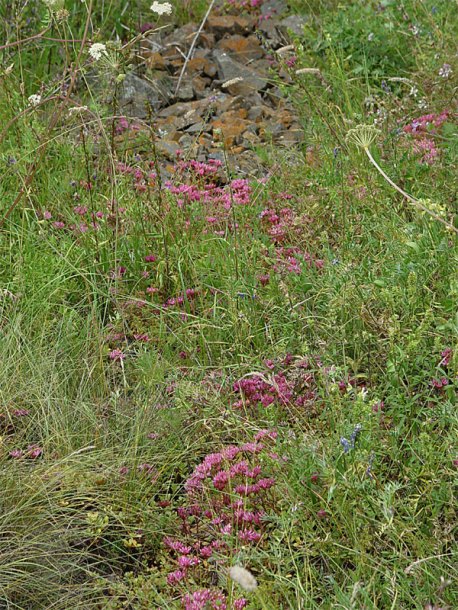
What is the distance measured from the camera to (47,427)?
3297mm

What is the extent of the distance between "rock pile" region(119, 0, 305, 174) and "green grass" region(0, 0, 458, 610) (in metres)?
0.47

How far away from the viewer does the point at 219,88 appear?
6398mm

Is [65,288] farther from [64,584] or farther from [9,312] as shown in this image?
[64,584]

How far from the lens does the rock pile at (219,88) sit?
18.5 ft

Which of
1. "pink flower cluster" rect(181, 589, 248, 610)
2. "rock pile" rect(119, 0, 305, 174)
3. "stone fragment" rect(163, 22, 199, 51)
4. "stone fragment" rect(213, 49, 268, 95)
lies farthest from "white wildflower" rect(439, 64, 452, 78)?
"pink flower cluster" rect(181, 589, 248, 610)

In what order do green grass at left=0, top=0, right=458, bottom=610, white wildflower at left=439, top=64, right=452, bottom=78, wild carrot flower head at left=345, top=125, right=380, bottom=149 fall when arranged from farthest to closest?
white wildflower at left=439, top=64, right=452, bottom=78 < wild carrot flower head at left=345, top=125, right=380, bottom=149 < green grass at left=0, top=0, right=458, bottom=610

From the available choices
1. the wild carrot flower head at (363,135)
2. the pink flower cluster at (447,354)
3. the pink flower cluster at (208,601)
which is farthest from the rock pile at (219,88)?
the pink flower cluster at (208,601)

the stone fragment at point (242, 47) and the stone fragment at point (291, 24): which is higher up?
the stone fragment at point (291, 24)

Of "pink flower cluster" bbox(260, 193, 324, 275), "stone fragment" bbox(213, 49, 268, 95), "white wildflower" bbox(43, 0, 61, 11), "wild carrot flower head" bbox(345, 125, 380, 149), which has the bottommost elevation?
"stone fragment" bbox(213, 49, 268, 95)

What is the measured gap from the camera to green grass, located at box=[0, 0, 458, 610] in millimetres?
2828

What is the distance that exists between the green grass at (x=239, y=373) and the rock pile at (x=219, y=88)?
1.54ft

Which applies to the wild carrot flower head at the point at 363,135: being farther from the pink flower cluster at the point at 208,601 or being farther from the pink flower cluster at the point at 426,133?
the pink flower cluster at the point at 208,601

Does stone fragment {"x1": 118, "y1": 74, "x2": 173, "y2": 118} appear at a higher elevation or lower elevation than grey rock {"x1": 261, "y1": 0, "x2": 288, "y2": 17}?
lower

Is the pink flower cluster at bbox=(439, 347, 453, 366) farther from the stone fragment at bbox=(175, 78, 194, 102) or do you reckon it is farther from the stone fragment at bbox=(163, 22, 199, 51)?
the stone fragment at bbox=(163, 22, 199, 51)
